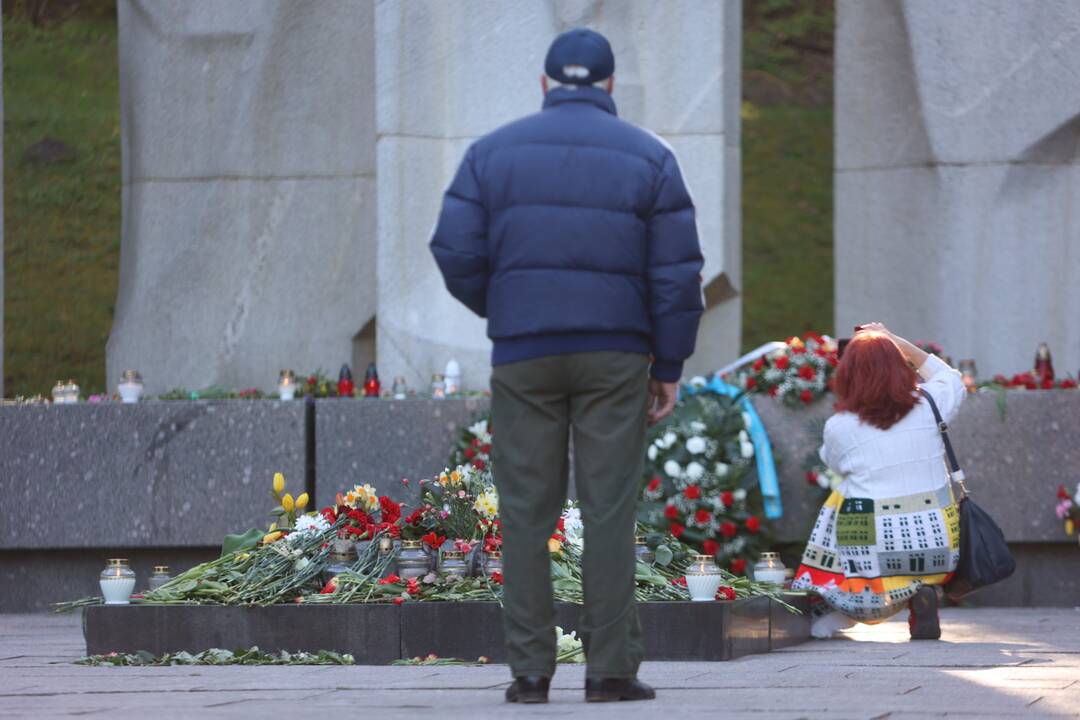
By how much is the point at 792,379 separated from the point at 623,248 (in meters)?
5.12

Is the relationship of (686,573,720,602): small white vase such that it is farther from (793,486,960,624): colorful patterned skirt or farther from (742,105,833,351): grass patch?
(742,105,833,351): grass patch

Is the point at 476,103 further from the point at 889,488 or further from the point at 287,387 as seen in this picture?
the point at 889,488

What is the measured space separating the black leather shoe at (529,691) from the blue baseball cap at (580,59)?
159 centimetres

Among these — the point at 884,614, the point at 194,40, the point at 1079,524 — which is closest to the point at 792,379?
the point at 1079,524

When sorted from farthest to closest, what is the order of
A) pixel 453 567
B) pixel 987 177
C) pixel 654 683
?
pixel 987 177
pixel 453 567
pixel 654 683

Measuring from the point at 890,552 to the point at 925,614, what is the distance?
11.2 inches

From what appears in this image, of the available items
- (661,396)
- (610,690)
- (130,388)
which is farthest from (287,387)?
(610,690)

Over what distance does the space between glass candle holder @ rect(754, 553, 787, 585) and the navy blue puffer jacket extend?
268 cm

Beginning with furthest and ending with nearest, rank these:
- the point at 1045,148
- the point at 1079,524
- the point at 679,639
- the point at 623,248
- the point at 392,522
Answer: the point at 1045,148
the point at 1079,524
the point at 392,522
the point at 679,639
the point at 623,248

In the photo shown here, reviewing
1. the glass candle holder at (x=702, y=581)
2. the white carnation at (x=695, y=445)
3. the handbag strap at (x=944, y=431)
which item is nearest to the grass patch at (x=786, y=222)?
the white carnation at (x=695, y=445)

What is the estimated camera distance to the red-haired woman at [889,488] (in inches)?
307

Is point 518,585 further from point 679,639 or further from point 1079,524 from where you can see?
point 1079,524

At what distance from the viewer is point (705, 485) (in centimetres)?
992

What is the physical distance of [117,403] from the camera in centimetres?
1033
